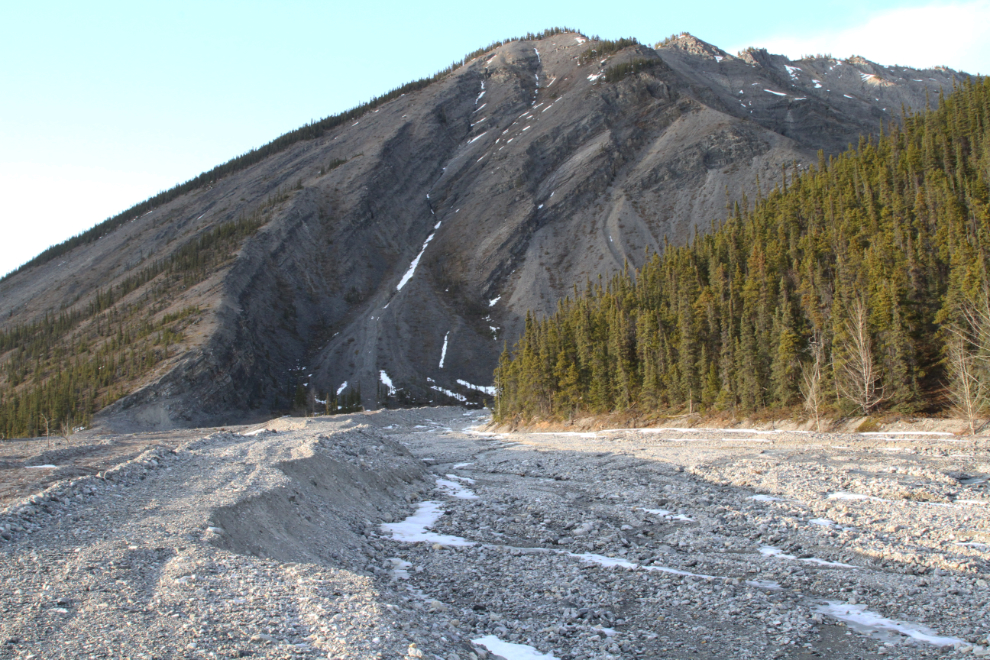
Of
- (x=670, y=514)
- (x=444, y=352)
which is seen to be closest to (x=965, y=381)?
(x=670, y=514)

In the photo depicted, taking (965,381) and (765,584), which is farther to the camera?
(965,381)

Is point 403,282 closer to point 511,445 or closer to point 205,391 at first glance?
point 205,391

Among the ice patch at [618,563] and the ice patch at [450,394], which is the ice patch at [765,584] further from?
the ice patch at [450,394]

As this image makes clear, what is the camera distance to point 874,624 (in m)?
11.1

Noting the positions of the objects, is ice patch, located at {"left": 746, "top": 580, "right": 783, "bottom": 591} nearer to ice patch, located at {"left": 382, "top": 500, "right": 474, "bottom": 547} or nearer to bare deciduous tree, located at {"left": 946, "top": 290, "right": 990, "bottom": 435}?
ice patch, located at {"left": 382, "top": 500, "right": 474, "bottom": 547}

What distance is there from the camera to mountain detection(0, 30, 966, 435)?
380ft

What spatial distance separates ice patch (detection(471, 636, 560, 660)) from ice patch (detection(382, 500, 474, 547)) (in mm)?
7157

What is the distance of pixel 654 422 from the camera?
59.0 m

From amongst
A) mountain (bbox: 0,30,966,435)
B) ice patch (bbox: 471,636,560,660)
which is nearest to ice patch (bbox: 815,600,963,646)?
ice patch (bbox: 471,636,560,660)

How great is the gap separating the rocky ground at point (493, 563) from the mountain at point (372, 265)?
87578 mm

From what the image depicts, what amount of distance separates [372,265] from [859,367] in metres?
143

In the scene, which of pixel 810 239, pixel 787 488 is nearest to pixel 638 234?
pixel 810 239

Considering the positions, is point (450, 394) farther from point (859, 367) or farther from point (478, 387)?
point (859, 367)

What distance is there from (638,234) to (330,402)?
84.8m
